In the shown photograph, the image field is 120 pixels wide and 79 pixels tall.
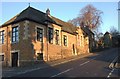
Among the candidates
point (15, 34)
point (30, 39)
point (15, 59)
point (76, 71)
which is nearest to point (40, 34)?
point (30, 39)

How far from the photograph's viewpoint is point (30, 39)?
33.6m

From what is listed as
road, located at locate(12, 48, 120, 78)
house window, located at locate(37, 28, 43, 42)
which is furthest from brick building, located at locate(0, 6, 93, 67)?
road, located at locate(12, 48, 120, 78)

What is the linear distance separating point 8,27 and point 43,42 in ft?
19.9

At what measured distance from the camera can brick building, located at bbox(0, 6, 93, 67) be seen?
110 feet

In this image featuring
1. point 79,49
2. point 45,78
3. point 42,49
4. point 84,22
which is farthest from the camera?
point 84,22

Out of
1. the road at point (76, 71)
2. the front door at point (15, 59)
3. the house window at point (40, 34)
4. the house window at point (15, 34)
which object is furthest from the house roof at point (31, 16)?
the road at point (76, 71)

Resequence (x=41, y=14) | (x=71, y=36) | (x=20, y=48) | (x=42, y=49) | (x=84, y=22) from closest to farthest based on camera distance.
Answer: (x=20, y=48)
(x=42, y=49)
(x=41, y=14)
(x=71, y=36)
(x=84, y=22)

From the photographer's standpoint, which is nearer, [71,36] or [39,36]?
[39,36]

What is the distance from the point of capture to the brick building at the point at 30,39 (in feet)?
110

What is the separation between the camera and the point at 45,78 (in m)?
19.0

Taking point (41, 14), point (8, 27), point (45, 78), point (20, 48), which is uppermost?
point (41, 14)

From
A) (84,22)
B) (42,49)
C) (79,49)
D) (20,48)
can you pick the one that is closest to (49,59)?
(42,49)

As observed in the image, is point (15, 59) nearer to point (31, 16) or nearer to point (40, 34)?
point (40, 34)

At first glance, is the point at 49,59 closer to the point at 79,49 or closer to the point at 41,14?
the point at 41,14
